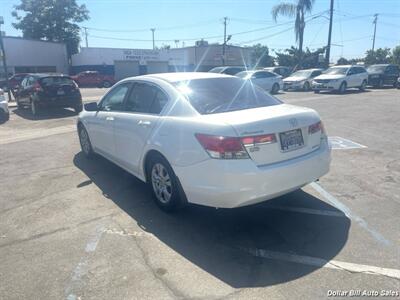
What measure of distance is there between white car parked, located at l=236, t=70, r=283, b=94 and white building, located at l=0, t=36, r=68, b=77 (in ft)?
88.1

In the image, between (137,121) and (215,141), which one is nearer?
(215,141)

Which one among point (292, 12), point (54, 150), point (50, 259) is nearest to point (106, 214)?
point (50, 259)

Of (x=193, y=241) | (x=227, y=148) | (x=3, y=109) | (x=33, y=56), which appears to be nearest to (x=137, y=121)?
(x=227, y=148)

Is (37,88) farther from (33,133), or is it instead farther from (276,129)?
(276,129)

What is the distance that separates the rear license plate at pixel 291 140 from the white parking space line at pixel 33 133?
7.69 m

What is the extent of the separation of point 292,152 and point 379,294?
4.97 feet

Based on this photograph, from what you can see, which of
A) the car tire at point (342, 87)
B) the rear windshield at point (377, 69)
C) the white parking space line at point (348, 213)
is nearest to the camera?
the white parking space line at point (348, 213)

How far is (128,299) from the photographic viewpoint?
267cm

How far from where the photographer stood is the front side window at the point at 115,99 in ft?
16.9

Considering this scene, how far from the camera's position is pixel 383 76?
80.4 ft

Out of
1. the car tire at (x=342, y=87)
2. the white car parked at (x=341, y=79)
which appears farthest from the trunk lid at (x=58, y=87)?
the car tire at (x=342, y=87)

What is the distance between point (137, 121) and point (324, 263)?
9.18 ft

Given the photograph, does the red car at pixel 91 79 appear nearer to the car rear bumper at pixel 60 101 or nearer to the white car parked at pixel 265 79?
the white car parked at pixel 265 79

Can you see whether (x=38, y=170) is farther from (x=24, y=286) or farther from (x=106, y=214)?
(x=24, y=286)
